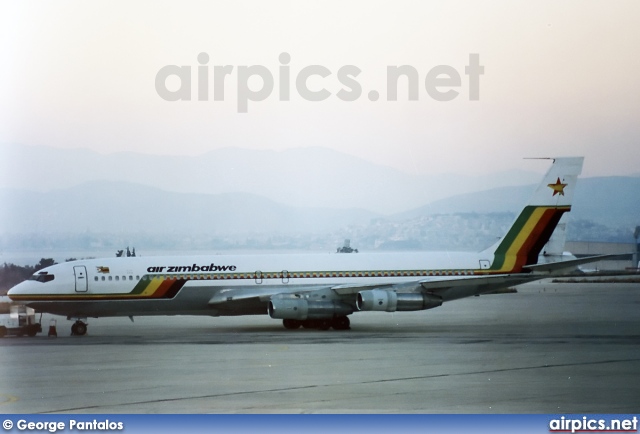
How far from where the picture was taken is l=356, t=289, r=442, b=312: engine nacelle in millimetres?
32562

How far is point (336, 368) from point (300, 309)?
1142cm

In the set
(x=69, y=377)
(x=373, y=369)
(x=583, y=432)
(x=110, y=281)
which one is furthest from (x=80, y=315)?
(x=583, y=432)

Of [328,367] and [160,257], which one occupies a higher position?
[160,257]

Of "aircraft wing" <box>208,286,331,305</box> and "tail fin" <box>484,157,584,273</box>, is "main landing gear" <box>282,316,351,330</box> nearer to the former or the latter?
"aircraft wing" <box>208,286,331,305</box>

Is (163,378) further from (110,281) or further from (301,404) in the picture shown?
(110,281)

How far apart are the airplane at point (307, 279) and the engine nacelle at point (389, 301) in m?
0.03

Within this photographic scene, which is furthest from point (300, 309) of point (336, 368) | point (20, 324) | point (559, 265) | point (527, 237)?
point (336, 368)

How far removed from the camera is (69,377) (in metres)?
20.8

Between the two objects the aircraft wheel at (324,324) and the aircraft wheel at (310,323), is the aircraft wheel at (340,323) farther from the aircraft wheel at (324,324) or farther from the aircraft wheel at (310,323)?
the aircraft wheel at (310,323)

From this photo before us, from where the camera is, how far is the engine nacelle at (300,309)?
3288 cm

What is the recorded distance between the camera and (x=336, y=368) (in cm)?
2162

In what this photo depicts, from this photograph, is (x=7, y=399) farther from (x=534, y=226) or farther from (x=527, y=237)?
(x=534, y=226)

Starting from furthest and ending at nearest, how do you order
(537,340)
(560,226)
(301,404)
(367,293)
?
(560,226) < (367,293) < (537,340) < (301,404)

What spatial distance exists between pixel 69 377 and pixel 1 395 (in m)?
2.27
